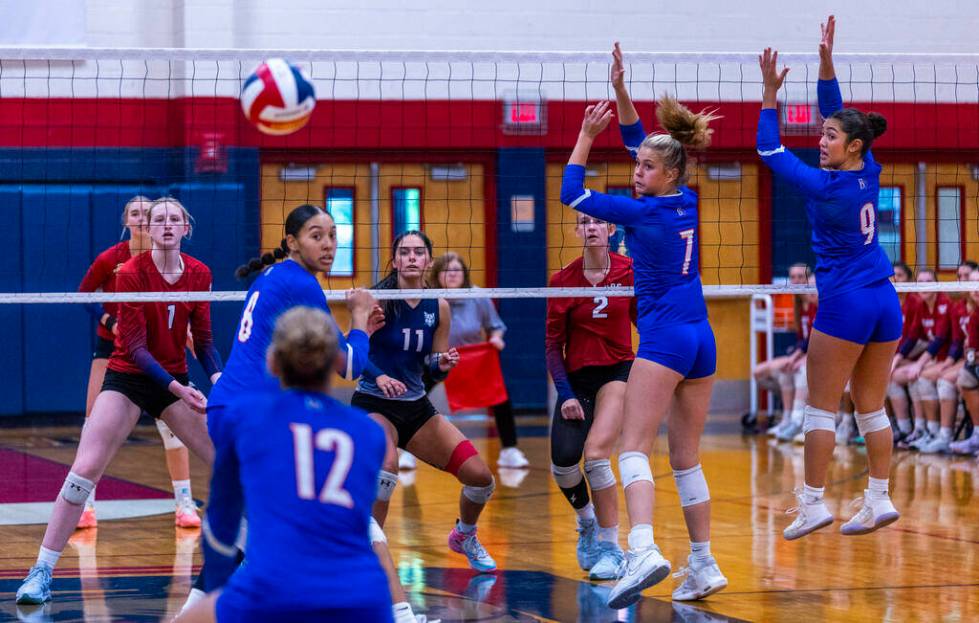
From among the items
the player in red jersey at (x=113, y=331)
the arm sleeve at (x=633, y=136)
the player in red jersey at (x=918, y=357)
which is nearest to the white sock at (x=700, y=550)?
the arm sleeve at (x=633, y=136)

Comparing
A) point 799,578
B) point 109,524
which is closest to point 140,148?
point 109,524

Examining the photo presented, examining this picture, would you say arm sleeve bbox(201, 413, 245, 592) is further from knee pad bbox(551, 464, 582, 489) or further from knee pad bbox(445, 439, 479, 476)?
knee pad bbox(551, 464, 582, 489)

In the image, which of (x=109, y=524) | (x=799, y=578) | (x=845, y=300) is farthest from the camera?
(x=109, y=524)

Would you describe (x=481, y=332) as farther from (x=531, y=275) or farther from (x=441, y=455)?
(x=441, y=455)

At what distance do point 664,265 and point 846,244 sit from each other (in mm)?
900

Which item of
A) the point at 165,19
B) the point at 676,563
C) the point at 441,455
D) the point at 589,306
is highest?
the point at 165,19

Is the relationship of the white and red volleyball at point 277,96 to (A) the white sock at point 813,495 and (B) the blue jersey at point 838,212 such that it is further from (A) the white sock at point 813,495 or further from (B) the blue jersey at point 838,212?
(A) the white sock at point 813,495

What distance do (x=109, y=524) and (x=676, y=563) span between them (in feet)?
11.5

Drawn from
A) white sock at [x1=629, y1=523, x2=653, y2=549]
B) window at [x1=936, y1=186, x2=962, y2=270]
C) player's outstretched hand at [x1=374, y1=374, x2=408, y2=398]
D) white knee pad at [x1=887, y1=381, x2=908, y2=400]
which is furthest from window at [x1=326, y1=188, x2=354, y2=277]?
white sock at [x1=629, y1=523, x2=653, y2=549]

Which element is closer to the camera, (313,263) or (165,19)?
(313,263)

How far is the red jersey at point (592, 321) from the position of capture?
6.88 meters

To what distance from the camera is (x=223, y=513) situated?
12.3 ft

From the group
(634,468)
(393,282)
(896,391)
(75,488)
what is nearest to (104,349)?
(75,488)

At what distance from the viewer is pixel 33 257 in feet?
45.6
